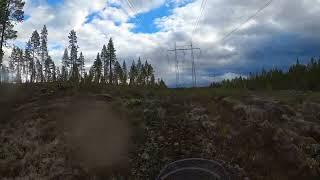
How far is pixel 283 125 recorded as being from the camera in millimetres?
23719

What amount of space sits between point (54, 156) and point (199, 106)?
34.6 ft

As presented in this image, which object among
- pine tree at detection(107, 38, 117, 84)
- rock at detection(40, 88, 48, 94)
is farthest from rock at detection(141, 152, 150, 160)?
pine tree at detection(107, 38, 117, 84)

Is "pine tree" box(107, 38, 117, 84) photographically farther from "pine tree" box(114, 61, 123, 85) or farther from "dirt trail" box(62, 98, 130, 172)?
"dirt trail" box(62, 98, 130, 172)

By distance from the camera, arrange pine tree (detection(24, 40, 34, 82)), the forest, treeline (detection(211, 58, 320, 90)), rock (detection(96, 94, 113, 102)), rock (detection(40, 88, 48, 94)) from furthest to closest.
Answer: pine tree (detection(24, 40, 34, 82))
treeline (detection(211, 58, 320, 90))
rock (detection(40, 88, 48, 94))
rock (detection(96, 94, 113, 102))
the forest

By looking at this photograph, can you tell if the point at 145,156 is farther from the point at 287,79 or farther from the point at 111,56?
the point at 111,56

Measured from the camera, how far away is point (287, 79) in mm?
62000

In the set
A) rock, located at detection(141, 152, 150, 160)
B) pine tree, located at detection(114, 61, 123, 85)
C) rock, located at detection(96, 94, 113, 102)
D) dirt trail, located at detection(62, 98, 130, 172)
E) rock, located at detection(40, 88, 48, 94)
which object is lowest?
rock, located at detection(141, 152, 150, 160)

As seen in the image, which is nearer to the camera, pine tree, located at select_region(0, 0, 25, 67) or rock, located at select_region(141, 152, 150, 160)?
rock, located at select_region(141, 152, 150, 160)

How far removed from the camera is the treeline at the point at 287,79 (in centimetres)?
5556

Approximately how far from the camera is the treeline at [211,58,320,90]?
55562 mm

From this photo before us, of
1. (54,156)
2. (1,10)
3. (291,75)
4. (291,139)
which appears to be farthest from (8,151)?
(291,75)

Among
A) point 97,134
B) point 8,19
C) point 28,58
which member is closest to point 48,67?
point 28,58

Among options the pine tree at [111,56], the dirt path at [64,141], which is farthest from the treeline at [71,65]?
the dirt path at [64,141]

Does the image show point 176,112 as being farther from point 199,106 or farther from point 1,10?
point 1,10
